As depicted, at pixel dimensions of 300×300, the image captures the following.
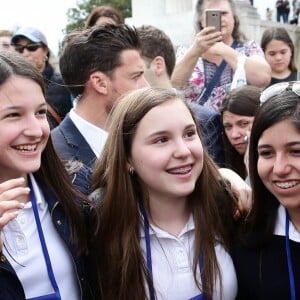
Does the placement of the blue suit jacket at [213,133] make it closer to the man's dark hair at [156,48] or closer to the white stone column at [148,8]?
the man's dark hair at [156,48]

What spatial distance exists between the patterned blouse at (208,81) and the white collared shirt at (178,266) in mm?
2034

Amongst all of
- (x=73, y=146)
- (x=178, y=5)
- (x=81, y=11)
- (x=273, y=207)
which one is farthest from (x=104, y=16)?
(x=81, y=11)

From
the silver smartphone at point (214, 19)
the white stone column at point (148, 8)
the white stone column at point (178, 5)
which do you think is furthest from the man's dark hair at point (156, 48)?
the white stone column at point (178, 5)

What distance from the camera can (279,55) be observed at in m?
5.96

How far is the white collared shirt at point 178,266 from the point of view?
2.35 metres

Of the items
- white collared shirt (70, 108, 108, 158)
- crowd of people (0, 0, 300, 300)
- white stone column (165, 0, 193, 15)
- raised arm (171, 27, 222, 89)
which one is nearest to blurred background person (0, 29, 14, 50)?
raised arm (171, 27, 222, 89)

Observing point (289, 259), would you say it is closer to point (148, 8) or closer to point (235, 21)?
point (235, 21)

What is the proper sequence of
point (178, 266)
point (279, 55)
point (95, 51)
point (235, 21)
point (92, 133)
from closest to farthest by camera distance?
point (178, 266) → point (92, 133) → point (95, 51) → point (235, 21) → point (279, 55)

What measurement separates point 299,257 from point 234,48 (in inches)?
114

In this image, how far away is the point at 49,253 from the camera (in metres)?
2.30

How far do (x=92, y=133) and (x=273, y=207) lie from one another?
129 cm

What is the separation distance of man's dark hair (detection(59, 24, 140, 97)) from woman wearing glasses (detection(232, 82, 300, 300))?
4.59ft

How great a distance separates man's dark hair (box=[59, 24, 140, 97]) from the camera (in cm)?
358

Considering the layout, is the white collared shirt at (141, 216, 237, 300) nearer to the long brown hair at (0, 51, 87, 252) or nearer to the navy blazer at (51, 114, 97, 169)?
the long brown hair at (0, 51, 87, 252)
